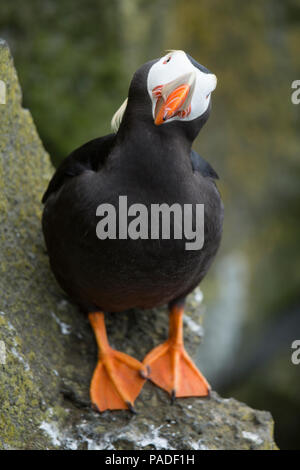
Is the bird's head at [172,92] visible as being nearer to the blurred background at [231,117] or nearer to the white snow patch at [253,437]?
the white snow patch at [253,437]

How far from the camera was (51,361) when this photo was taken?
10.3 ft

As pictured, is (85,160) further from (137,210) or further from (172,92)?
(172,92)

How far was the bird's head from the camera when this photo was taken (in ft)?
8.02

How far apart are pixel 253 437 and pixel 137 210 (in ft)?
4.20

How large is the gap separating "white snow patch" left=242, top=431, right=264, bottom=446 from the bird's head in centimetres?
150

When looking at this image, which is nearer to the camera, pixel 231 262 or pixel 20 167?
pixel 20 167

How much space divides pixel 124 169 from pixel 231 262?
4352 millimetres

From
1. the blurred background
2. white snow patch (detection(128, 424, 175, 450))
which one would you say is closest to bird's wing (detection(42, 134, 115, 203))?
white snow patch (detection(128, 424, 175, 450))

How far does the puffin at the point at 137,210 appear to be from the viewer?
256 cm

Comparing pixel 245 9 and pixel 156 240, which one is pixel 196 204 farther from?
pixel 245 9

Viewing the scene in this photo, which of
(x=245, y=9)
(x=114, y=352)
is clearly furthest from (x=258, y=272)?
(x=114, y=352)

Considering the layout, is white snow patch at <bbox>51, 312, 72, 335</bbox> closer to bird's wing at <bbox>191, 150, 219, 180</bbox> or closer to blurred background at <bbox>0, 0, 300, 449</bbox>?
bird's wing at <bbox>191, 150, 219, 180</bbox>

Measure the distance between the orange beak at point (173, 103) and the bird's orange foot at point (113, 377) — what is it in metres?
1.21

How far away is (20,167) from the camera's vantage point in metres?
3.57
